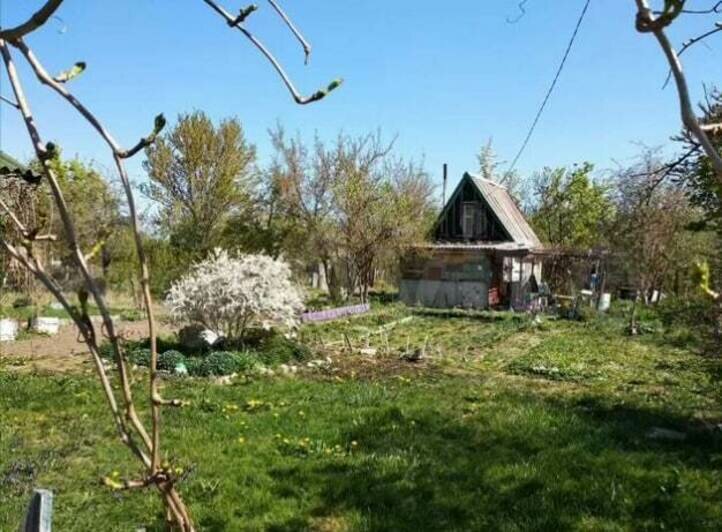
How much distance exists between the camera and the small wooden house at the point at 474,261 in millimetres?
24797

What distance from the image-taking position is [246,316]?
12.4 m

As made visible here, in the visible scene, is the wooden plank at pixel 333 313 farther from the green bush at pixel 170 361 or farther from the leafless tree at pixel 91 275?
the leafless tree at pixel 91 275

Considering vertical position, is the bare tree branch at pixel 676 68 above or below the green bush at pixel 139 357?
above

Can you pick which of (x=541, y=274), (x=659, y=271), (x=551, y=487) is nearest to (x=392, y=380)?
(x=551, y=487)

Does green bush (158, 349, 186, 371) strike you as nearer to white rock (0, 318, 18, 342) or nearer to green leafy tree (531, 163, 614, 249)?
white rock (0, 318, 18, 342)

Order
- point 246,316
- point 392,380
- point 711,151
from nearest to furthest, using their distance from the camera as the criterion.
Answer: point 711,151, point 392,380, point 246,316

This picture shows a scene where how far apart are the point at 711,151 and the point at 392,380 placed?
953 centimetres

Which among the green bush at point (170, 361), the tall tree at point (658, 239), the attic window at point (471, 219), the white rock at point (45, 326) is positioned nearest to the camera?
the green bush at point (170, 361)

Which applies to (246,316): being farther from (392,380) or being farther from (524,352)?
(524,352)

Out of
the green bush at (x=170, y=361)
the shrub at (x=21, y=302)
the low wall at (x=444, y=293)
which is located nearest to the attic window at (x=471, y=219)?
the low wall at (x=444, y=293)

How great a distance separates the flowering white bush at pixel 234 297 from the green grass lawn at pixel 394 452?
2.20 metres

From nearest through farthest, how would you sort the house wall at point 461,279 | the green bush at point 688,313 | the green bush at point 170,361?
the green bush at point 688,313
the green bush at point 170,361
the house wall at point 461,279

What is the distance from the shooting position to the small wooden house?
81.4 ft

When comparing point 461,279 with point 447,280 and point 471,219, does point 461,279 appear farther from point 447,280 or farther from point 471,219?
point 471,219
